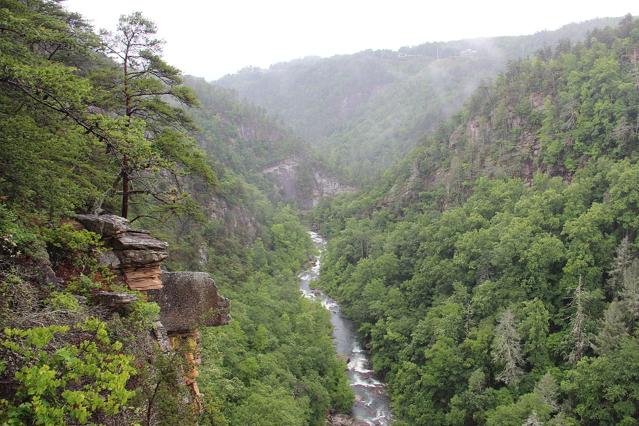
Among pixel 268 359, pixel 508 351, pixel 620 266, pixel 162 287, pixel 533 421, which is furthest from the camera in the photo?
pixel 620 266

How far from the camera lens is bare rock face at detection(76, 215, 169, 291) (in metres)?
12.5

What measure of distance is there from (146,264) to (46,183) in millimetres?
3490

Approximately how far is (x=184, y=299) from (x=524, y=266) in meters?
40.8

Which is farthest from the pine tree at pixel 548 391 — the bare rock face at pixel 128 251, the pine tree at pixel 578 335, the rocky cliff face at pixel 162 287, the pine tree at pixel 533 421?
the bare rock face at pixel 128 251

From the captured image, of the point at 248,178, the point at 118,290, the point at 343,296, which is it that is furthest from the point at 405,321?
the point at 248,178

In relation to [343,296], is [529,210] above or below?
above

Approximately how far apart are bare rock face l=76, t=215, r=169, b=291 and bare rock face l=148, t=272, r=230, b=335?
4.79ft

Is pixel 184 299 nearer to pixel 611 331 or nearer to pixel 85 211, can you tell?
pixel 85 211

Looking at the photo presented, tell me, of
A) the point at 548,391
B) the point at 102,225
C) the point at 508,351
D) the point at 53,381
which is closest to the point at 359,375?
the point at 508,351

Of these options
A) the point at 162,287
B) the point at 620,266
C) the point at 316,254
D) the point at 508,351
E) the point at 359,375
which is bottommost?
the point at 316,254

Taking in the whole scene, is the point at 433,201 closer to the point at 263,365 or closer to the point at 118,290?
the point at 263,365

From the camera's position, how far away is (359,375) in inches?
1917

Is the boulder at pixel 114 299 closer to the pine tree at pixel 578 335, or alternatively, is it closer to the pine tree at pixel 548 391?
the pine tree at pixel 548 391

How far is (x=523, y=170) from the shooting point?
6544 centimetres
